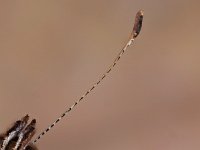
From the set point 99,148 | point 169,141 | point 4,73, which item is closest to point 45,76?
point 4,73

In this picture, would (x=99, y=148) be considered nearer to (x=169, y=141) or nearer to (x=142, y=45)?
(x=169, y=141)

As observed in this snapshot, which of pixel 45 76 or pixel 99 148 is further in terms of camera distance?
pixel 45 76

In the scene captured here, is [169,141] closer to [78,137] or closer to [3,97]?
[78,137]

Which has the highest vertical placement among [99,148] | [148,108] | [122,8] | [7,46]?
[122,8]

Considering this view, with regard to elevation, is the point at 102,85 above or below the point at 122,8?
below

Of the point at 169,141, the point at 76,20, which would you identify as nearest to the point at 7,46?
the point at 76,20

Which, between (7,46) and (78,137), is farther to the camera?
(7,46)
